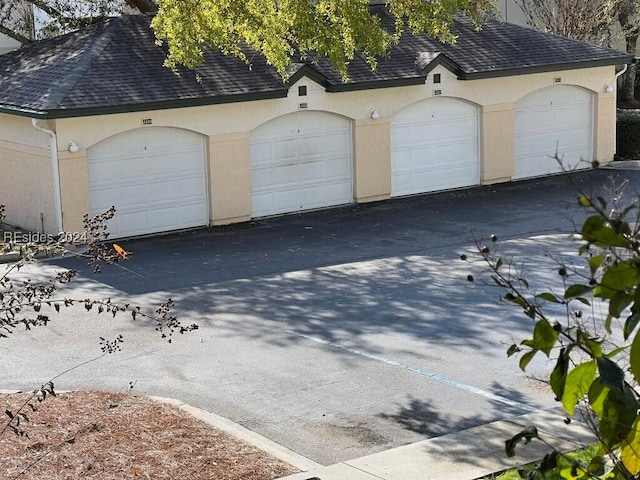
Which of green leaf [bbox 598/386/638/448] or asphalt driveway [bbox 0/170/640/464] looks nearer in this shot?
green leaf [bbox 598/386/638/448]

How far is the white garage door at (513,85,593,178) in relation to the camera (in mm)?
27141

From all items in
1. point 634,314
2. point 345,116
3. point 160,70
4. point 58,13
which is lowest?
point 345,116

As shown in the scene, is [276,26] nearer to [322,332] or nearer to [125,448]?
[322,332]

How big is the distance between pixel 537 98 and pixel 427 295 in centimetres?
1219

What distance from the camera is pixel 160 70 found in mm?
22109

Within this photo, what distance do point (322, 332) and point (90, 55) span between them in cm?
999

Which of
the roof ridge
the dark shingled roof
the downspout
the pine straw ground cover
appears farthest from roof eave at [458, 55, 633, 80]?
the pine straw ground cover

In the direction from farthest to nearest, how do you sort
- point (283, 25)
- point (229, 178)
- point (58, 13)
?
1. point (58, 13)
2. point (229, 178)
3. point (283, 25)

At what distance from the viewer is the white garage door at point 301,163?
2319cm

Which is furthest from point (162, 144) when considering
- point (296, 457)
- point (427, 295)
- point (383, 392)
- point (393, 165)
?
point (296, 457)

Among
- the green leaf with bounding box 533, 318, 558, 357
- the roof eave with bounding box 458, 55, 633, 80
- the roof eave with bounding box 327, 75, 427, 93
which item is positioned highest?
the roof eave with bounding box 458, 55, 633, 80

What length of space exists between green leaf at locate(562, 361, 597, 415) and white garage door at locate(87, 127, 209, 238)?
1886cm

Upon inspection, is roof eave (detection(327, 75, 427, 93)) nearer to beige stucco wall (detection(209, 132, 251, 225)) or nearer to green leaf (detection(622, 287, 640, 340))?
beige stucco wall (detection(209, 132, 251, 225))

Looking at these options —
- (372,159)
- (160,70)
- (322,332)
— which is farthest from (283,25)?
(322,332)
